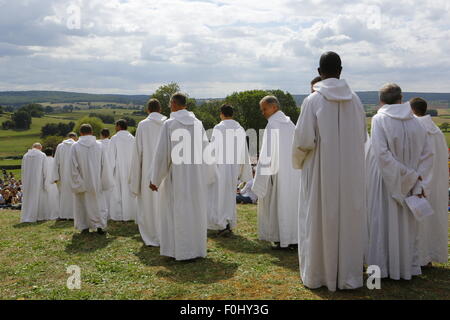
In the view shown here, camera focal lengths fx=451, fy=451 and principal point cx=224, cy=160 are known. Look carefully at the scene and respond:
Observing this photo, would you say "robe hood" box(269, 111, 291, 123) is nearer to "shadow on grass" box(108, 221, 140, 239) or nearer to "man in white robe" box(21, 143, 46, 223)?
"shadow on grass" box(108, 221, 140, 239)

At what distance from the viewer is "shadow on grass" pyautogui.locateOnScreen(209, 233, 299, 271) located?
7.52 metres

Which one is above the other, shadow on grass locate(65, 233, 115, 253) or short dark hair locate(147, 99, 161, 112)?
short dark hair locate(147, 99, 161, 112)

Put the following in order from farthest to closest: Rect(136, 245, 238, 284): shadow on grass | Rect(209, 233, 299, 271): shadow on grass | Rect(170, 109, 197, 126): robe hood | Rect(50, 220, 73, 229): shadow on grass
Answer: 1. Rect(50, 220, 73, 229): shadow on grass
2. Rect(170, 109, 197, 126): robe hood
3. Rect(209, 233, 299, 271): shadow on grass
4. Rect(136, 245, 238, 284): shadow on grass

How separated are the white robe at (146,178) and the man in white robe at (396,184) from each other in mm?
4527

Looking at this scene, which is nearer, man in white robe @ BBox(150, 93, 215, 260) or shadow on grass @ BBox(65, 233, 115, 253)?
man in white robe @ BBox(150, 93, 215, 260)

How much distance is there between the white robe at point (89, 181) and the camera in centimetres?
1034

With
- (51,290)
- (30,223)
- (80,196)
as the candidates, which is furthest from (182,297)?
(30,223)

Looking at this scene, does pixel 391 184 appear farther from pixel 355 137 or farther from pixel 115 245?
pixel 115 245

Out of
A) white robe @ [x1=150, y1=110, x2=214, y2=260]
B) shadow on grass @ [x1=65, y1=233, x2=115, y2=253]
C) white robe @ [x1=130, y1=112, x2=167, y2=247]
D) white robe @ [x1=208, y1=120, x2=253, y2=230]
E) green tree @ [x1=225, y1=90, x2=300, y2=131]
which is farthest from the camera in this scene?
green tree @ [x1=225, y1=90, x2=300, y2=131]

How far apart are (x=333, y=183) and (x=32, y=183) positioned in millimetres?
11304

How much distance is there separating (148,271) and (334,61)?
4256 mm

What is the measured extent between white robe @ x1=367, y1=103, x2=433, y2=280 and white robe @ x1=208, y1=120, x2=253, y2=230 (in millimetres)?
4175

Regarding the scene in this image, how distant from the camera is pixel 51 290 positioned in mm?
6371

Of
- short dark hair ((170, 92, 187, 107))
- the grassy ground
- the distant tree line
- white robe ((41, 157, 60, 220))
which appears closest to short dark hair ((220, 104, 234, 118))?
short dark hair ((170, 92, 187, 107))
